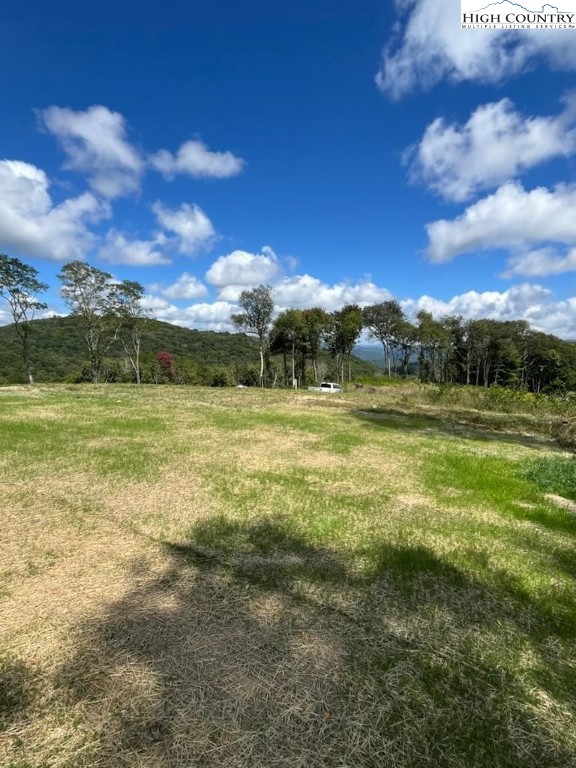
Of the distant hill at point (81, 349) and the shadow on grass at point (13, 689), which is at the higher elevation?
the distant hill at point (81, 349)

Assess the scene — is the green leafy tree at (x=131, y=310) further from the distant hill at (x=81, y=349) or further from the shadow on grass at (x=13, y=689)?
the shadow on grass at (x=13, y=689)

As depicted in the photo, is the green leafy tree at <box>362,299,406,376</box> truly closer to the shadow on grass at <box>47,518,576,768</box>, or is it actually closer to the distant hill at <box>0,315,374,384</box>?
the distant hill at <box>0,315,374,384</box>

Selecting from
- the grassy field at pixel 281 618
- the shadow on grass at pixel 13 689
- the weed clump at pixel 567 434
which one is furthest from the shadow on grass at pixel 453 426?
the shadow on grass at pixel 13 689

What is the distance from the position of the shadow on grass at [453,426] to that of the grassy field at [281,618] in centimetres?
526

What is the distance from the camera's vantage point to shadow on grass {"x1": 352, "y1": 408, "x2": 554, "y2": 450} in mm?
12547

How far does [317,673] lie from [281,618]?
2.03ft

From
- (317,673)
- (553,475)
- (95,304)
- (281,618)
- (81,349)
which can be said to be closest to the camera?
(317,673)

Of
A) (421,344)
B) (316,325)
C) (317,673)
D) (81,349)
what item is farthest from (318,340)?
(81,349)

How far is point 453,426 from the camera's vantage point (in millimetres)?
14555

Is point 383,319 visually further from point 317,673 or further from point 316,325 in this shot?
point 317,673

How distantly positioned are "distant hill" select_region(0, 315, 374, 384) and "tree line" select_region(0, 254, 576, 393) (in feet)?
8.54

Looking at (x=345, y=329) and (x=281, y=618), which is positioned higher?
(x=345, y=329)

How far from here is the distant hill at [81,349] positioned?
58281 millimetres

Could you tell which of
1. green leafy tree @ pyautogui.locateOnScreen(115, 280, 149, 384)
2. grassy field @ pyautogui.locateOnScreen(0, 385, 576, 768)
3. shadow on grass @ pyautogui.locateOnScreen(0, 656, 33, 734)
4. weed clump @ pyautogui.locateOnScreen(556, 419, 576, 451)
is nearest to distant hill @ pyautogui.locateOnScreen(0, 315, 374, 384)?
green leafy tree @ pyautogui.locateOnScreen(115, 280, 149, 384)
